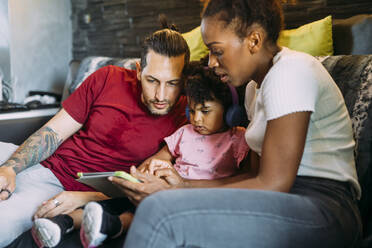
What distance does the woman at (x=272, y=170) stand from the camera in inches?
30.0

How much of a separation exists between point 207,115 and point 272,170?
1.74ft

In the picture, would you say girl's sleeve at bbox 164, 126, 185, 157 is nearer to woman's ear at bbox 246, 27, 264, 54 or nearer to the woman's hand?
the woman's hand

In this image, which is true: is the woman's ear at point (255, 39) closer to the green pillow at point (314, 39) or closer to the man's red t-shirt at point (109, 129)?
the green pillow at point (314, 39)

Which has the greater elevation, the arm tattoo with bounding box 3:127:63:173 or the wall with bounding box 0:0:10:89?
the wall with bounding box 0:0:10:89

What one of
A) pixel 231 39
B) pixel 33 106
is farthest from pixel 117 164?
pixel 33 106

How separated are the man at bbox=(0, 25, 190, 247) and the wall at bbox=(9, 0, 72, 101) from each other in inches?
63.7

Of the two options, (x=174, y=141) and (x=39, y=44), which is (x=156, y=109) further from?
(x=39, y=44)

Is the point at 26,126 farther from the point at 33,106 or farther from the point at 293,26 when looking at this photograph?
the point at 293,26

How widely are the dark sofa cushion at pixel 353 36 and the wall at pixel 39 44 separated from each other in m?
2.50

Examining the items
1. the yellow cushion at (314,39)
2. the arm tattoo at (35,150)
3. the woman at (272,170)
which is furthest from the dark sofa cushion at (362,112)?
the arm tattoo at (35,150)

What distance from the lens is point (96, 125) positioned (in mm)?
1557

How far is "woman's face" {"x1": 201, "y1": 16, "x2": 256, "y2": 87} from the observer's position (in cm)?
102

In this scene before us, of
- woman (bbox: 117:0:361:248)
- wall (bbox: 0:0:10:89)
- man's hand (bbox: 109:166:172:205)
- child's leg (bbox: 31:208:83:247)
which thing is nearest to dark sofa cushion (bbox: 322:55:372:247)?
woman (bbox: 117:0:361:248)

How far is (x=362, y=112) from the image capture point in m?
1.12
